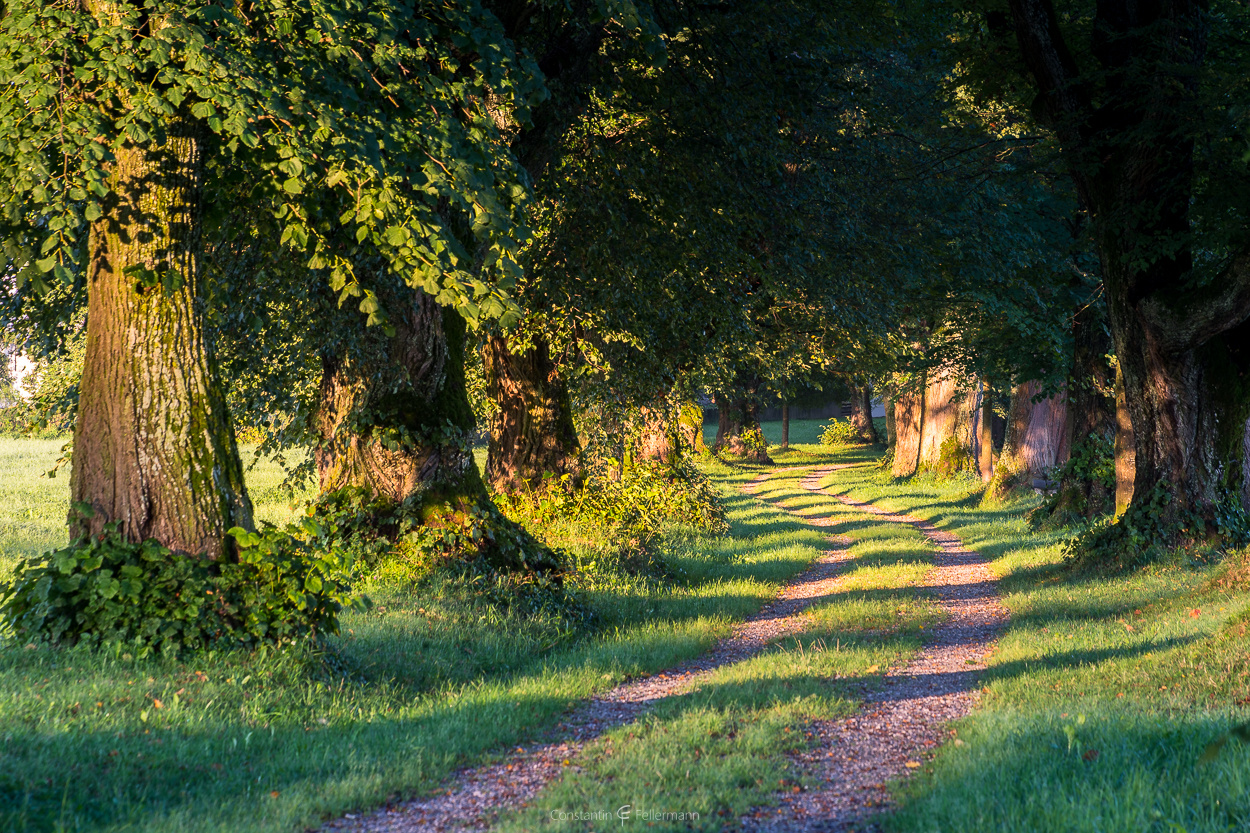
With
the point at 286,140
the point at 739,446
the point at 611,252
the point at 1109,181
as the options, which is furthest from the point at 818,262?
the point at 739,446

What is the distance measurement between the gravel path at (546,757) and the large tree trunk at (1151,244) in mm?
5813

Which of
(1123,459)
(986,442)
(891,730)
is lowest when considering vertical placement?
(891,730)

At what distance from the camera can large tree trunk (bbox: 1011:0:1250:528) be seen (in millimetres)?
11875

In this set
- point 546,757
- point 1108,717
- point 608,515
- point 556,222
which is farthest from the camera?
point 608,515

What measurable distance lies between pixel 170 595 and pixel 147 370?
1.69m

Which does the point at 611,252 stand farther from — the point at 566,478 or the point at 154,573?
the point at 154,573

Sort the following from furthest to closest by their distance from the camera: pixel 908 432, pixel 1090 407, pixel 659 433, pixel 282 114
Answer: pixel 908 432
pixel 1090 407
pixel 659 433
pixel 282 114

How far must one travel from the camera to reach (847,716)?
6.94 metres

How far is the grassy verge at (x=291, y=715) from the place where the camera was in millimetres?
4891

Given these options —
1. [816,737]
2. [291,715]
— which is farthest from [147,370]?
[816,737]

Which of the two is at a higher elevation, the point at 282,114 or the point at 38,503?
the point at 282,114

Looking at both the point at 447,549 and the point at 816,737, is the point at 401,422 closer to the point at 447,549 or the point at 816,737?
the point at 447,549

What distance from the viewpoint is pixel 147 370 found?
7059 mm

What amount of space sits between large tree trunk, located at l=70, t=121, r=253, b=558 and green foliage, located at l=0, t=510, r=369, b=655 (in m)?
0.21
